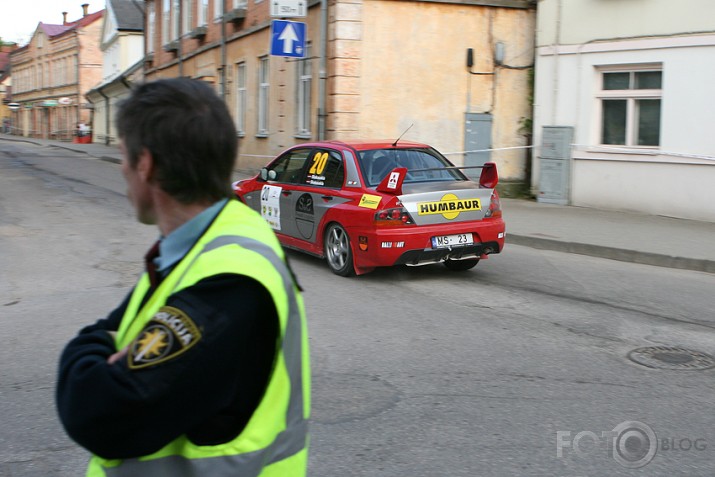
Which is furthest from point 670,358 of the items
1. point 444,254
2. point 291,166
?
point 291,166

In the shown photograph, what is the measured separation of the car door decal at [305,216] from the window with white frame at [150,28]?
28611 millimetres

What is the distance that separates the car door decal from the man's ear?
26.4ft

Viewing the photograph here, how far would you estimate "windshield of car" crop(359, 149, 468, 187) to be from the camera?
9.28 m

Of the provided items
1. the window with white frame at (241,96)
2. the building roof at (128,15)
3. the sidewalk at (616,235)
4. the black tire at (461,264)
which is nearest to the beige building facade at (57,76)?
the building roof at (128,15)

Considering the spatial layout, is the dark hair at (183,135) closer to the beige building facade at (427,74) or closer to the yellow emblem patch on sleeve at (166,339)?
the yellow emblem patch on sleeve at (166,339)

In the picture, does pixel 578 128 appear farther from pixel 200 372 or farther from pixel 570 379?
pixel 200 372

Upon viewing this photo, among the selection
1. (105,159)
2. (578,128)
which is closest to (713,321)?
(578,128)

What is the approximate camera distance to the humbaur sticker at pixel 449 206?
8.81 m

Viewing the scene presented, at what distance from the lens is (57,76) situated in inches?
2591

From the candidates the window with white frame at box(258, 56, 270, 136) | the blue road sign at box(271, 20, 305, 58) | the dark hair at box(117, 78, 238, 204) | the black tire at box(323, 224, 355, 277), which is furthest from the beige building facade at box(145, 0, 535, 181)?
the dark hair at box(117, 78, 238, 204)

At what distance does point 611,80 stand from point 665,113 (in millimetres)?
1592

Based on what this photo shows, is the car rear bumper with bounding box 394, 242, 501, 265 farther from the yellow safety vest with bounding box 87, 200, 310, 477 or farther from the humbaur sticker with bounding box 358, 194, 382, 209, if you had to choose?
the yellow safety vest with bounding box 87, 200, 310, 477

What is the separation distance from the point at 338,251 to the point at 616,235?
5.05 meters

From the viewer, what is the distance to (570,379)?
5586mm
